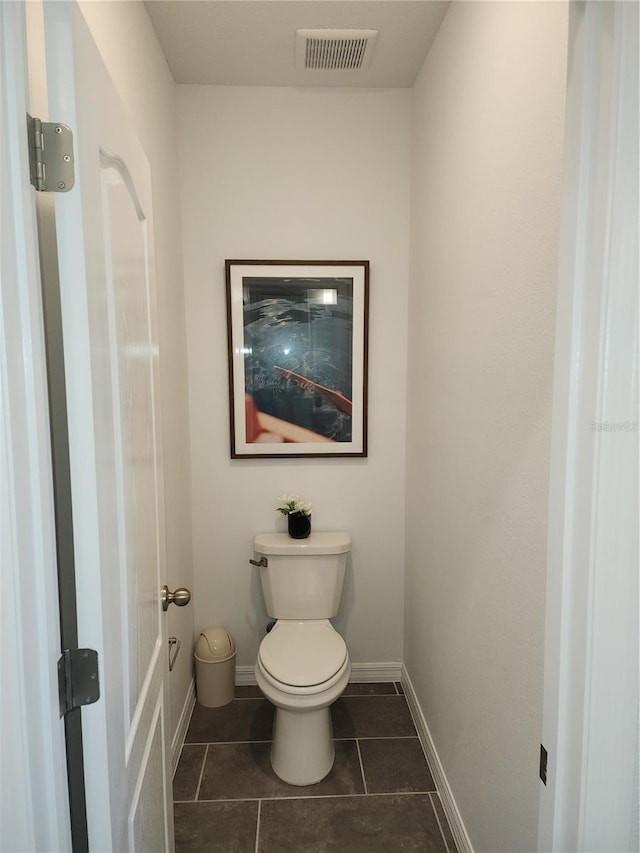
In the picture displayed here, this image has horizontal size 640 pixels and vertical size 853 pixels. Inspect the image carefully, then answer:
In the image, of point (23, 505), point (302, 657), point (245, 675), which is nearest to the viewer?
point (23, 505)

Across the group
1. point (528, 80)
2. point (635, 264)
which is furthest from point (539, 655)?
point (528, 80)

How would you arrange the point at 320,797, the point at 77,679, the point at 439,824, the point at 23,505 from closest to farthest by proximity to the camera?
the point at 23,505 < the point at 77,679 < the point at 439,824 < the point at 320,797

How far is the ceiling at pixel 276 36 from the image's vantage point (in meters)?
1.75

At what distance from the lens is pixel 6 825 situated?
0.71 metres

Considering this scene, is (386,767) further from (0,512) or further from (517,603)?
(0,512)

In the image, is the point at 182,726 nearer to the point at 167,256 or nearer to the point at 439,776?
the point at 439,776

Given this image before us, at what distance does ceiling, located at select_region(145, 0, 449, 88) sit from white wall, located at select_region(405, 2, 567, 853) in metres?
0.11

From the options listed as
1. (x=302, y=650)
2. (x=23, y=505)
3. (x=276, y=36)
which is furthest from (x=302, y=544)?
(x=276, y=36)

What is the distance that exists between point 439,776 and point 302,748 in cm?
50

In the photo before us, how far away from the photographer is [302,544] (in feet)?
7.64

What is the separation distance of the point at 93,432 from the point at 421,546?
1.68m

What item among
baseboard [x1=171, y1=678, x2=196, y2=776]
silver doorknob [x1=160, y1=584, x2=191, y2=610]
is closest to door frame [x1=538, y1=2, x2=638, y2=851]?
silver doorknob [x1=160, y1=584, x2=191, y2=610]

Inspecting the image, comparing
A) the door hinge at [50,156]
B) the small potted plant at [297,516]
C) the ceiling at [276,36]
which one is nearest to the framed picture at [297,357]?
the small potted plant at [297,516]

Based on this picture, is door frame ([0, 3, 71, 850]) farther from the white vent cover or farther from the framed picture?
the framed picture
